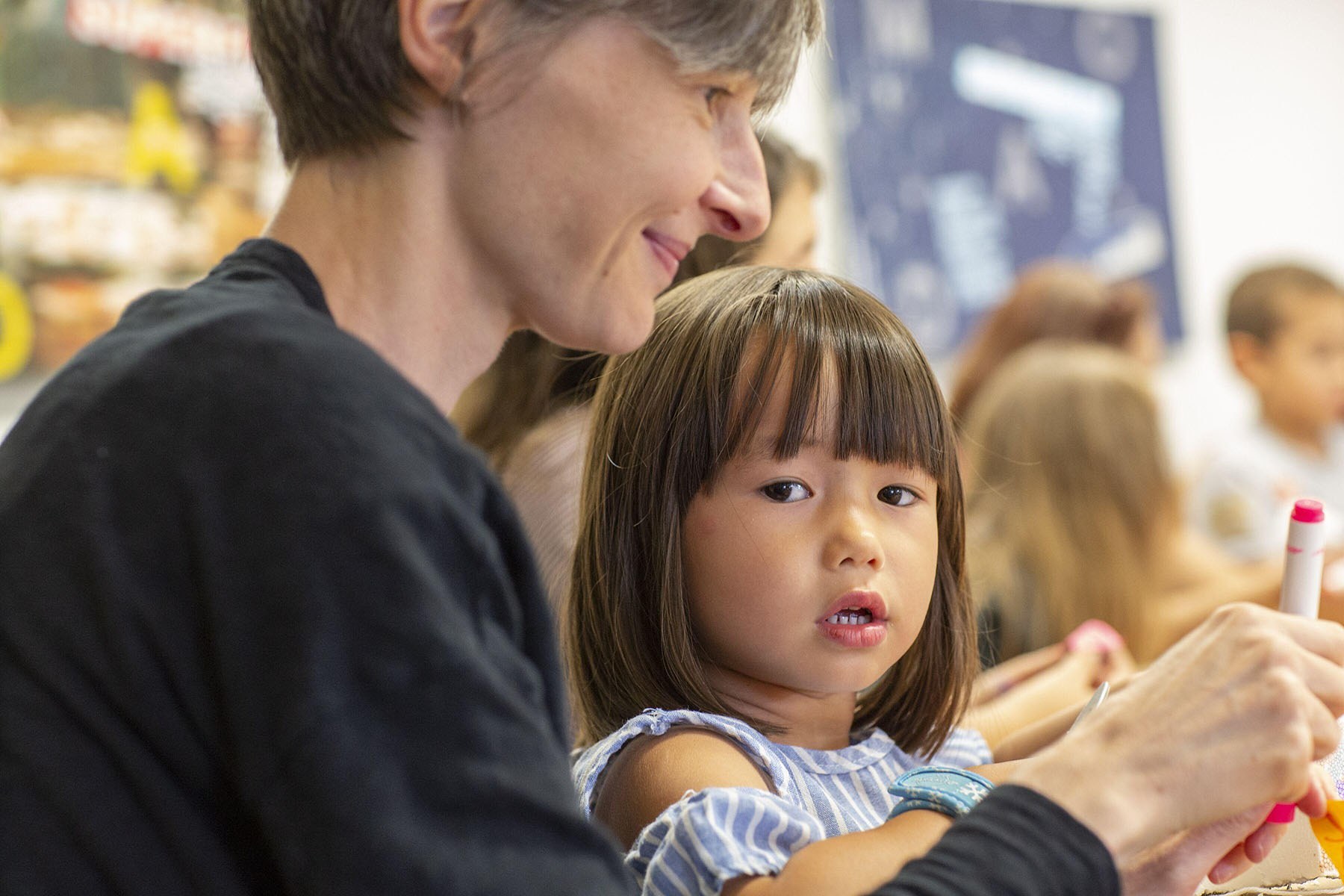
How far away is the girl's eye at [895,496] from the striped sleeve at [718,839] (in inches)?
11.2

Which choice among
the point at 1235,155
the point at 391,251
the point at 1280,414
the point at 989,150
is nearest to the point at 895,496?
the point at 391,251

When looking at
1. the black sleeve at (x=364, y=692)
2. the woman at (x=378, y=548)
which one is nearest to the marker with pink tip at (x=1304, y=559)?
the woman at (x=378, y=548)

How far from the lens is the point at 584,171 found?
736mm

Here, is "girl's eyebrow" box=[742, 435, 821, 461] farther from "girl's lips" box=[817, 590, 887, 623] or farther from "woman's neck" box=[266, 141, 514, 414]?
"woman's neck" box=[266, 141, 514, 414]

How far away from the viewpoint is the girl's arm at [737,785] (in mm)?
781

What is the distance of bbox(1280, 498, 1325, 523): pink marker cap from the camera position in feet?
2.94

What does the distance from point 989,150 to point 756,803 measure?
11.4ft

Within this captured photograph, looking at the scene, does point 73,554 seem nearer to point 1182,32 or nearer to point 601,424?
point 601,424

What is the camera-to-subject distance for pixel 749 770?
94 centimetres

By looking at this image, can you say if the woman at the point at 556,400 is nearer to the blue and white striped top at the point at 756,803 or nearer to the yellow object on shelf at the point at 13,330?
the blue and white striped top at the point at 756,803

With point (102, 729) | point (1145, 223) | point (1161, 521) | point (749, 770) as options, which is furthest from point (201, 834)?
point (1145, 223)

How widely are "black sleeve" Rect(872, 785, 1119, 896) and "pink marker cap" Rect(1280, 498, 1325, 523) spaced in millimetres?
331

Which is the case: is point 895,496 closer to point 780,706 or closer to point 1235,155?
point 780,706

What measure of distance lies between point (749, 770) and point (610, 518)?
25 centimetres
